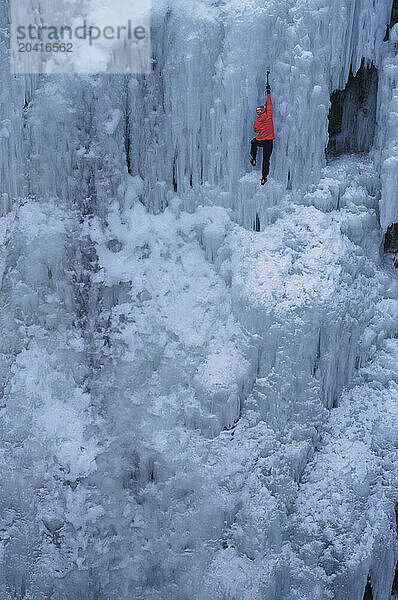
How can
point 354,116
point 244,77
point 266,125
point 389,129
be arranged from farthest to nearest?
1. point 354,116
2. point 389,129
3. point 244,77
4. point 266,125

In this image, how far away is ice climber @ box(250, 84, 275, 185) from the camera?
5.72 metres

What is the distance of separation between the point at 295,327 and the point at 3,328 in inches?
106

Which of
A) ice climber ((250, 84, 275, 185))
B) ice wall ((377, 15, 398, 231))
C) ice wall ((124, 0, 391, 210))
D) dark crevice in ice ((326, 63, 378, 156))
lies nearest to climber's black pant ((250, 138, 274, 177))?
Result: ice climber ((250, 84, 275, 185))

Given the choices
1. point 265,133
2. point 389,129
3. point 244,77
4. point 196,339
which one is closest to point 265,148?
point 265,133

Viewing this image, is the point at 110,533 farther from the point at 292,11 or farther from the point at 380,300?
the point at 292,11

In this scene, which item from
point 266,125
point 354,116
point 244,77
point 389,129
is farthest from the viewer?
point 354,116

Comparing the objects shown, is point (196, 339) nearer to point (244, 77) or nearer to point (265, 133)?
point (265, 133)

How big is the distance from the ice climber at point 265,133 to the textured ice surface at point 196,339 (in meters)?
0.16

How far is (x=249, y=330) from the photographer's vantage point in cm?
609

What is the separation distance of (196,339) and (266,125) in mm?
2026

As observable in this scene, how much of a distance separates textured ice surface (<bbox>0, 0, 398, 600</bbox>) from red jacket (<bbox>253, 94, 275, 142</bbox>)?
21 cm

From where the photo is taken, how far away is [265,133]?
19.0 ft

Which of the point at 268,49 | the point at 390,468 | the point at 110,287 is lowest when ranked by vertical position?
the point at 390,468

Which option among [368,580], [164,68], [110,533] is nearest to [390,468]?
[368,580]
